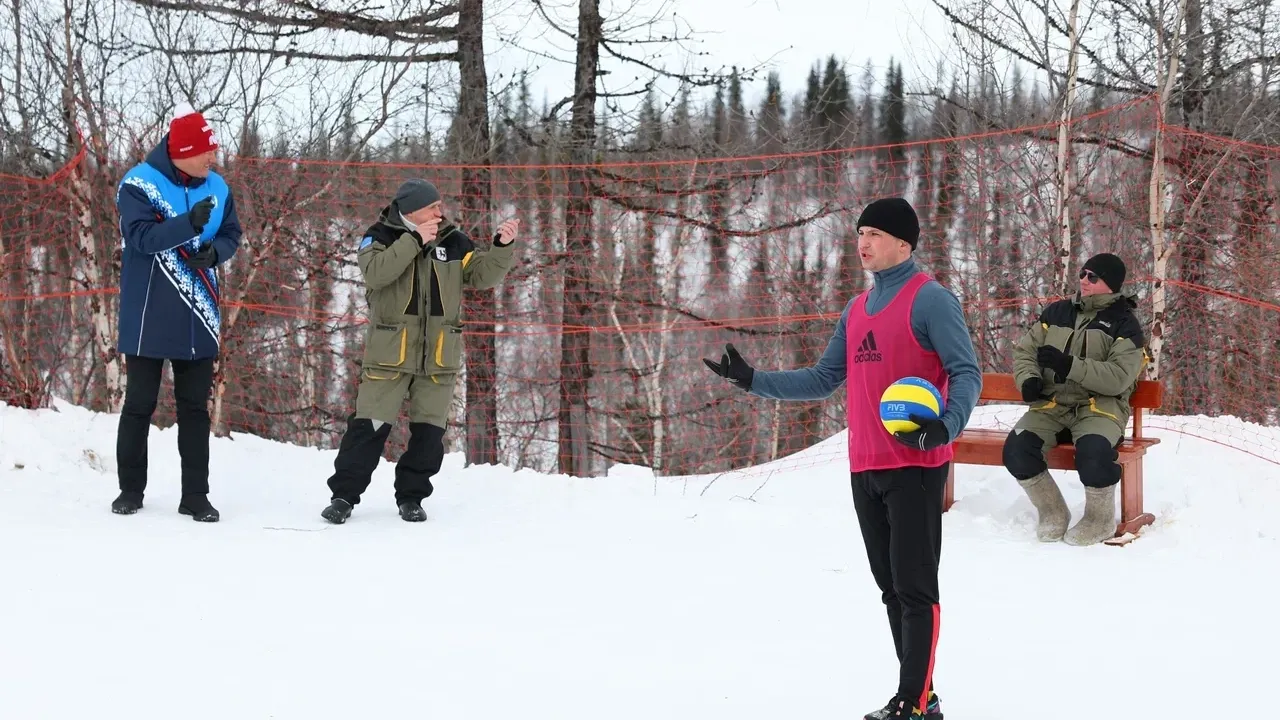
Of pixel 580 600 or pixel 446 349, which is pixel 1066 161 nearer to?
pixel 446 349

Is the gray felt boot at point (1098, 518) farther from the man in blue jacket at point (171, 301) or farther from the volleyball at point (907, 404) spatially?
the man in blue jacket at point (171, 301)

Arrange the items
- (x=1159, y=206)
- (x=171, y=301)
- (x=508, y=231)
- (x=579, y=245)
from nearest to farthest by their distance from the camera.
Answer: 1. (x=171, y=301)
2. (x=508, y=231)
3. (x=1159, y=206)
4. (x=579, y=245)

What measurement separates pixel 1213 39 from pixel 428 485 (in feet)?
27.2

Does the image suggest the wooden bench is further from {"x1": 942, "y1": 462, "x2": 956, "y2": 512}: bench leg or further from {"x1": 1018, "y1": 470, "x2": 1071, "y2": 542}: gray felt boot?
{"x1": 1018, "y1": 470, "x2": 1071, "y2": 542}: gray felt boot

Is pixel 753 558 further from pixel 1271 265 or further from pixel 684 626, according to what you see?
pixel 1271 265

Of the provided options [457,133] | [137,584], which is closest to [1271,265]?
[457,133]

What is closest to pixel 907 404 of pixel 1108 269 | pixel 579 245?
pixel 1108 269

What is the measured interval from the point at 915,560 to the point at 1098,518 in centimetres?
272

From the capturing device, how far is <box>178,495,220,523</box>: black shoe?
4.67 metres

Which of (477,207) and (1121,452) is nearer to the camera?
(1121,452)

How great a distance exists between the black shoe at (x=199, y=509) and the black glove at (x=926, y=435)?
132 inches

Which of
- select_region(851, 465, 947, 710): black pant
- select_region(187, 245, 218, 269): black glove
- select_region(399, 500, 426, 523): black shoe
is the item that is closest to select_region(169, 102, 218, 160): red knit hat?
select_region(187, 245, 218, 269): black glove

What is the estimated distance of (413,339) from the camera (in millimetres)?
4887

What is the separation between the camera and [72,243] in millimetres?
7719
